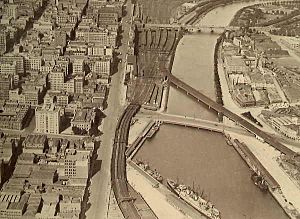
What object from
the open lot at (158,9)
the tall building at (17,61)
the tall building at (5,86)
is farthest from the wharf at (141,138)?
the open lot at (158,9)

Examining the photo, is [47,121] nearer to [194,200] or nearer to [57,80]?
[57,80]

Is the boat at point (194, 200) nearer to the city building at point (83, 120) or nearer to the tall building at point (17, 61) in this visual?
the city building at point (83, 120)

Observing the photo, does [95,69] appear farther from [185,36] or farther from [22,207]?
[22,207]

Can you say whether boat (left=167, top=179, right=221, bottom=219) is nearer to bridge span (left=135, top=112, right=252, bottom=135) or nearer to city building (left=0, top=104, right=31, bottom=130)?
bridge span (left=135, top=112, right=252, bottom=135)

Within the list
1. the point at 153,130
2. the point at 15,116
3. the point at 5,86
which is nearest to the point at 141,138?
the point at 153,130

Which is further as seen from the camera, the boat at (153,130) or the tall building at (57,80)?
the tall building at (57,80)

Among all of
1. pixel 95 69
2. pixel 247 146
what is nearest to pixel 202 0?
pixel 95 69
